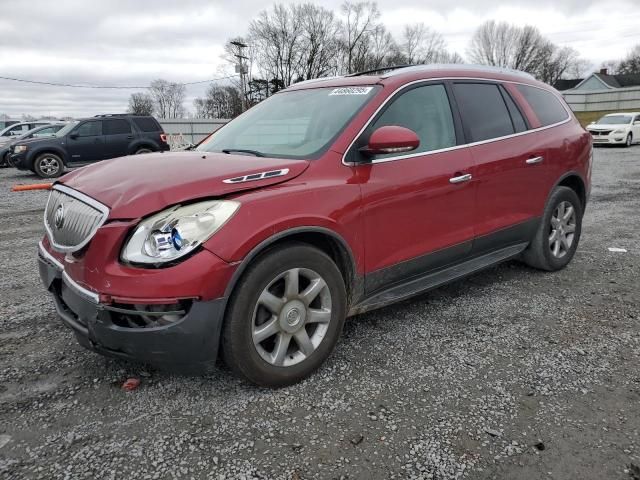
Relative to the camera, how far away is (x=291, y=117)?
3.60 metres

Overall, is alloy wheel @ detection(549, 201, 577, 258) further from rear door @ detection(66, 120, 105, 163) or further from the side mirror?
rear door @ detection(66, 120, 105, 163)

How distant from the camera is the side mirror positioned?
291cm

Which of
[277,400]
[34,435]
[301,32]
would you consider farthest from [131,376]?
[301,32]

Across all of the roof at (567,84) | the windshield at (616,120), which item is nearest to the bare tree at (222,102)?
the windshield at (616,120)

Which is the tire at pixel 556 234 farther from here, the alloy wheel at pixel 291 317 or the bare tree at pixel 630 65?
the bare tree at pixel 630 65

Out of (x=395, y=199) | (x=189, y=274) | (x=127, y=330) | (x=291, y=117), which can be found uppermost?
(x=291, y=117)

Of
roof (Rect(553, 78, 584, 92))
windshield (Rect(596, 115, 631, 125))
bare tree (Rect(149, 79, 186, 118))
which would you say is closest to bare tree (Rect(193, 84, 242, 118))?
bare tree (Rect(149, 79, 186, 118))

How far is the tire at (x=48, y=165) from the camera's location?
47.5 feet

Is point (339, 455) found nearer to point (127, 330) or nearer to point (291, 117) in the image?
point (127, 330)

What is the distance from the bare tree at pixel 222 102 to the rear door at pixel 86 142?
1589 inches

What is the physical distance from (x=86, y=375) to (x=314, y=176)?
1.79 metres

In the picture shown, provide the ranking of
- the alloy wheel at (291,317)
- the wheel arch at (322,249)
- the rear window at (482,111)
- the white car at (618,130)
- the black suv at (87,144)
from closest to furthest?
the wheel arch at (322,249) → the alloy wheel at (291,317) → the rear window at (482,111) → the black suv at (87,144) → the white car at (618,130)

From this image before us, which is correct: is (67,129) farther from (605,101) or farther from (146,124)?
(605,101)

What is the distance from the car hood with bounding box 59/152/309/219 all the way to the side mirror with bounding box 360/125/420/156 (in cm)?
42
